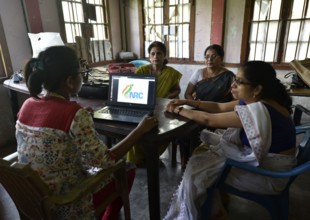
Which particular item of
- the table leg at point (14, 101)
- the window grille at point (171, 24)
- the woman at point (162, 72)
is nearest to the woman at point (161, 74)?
the woman at point (162, 72)

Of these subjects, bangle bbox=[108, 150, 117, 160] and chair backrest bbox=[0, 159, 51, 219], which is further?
bangle bbox=[108, 150, 117, 160]

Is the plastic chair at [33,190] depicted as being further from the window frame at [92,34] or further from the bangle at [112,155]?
the window frame at [92,34]

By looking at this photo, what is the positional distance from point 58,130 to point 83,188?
0.80 ft

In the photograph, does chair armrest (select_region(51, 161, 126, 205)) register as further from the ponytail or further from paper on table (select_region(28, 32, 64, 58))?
paper on table (select_region(28, 32, 64, 58))

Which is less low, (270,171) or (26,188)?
(26,188)

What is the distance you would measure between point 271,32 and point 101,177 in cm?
347

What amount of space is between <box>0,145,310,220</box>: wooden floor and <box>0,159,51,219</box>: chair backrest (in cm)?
80

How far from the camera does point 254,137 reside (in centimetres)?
109

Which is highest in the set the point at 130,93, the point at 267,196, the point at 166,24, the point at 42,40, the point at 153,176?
the point at 166,24

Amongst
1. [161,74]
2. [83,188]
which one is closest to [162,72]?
[161,74]

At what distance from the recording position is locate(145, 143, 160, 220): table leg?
3.62 ft

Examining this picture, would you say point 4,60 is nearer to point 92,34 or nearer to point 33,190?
point 92,34

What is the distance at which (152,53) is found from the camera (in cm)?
223

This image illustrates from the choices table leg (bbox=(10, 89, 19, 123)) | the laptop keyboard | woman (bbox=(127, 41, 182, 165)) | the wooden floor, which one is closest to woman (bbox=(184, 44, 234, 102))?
woman (bbox=(127, 41, 182, 165))
